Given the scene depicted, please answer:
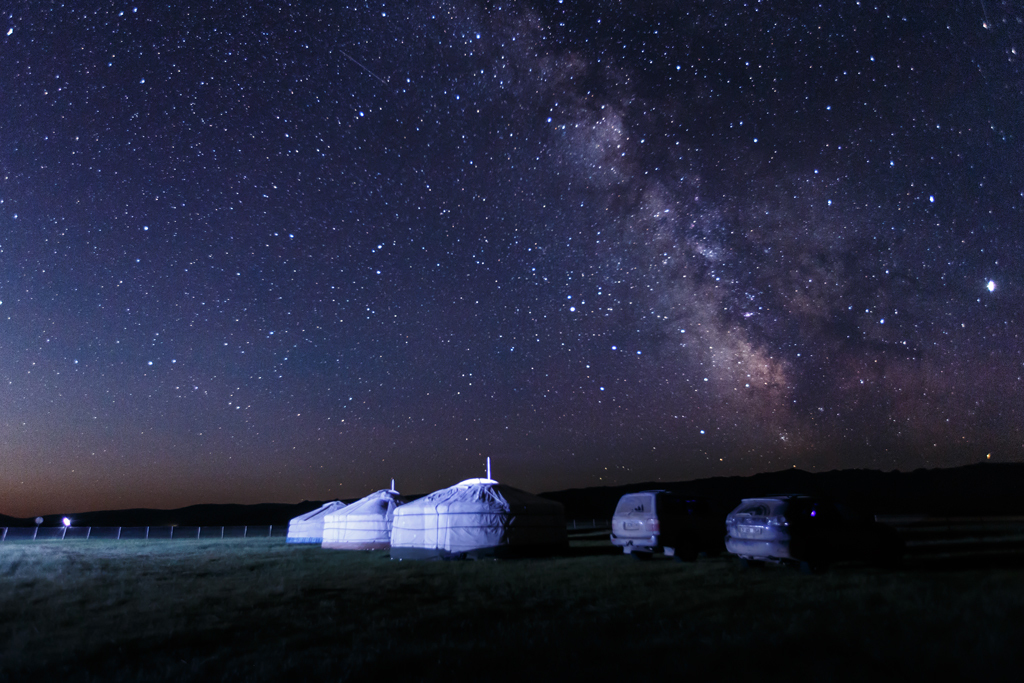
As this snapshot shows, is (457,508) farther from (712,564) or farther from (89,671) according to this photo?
(89,671)

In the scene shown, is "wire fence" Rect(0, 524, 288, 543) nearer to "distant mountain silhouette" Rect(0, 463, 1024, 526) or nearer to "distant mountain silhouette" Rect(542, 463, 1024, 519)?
"distant mountain silhouette" Rect(0, 463, 1024, 526)

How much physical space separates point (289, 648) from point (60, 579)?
1209 centimetres

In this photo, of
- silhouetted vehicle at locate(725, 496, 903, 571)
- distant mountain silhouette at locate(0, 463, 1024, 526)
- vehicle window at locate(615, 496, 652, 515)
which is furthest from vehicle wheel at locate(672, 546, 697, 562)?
distant mountain silhouette at locate(0, 463, 1024, 526)

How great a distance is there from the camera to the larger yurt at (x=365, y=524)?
2697cm

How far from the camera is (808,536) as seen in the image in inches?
487

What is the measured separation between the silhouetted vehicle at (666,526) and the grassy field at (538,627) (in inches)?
116

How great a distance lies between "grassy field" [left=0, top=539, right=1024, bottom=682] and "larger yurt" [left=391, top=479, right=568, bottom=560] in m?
6.24

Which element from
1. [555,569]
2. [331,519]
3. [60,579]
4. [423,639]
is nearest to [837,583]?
[555,569]

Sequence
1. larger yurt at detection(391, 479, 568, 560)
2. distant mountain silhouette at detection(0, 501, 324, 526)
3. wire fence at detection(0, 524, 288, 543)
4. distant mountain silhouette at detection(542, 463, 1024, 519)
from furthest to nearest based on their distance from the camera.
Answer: distant mountain silhouette at detection(0, 501, 324, 526) → distant mountain silhouette at detection(542, 463, 1024, 519) → wire fence at detection(0, 524, 288, 543) → larger yurt at detection(391, 479, 568, 560)

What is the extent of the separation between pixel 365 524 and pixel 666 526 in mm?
15255

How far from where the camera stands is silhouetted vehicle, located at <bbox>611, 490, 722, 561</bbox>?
1614 cm

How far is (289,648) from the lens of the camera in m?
6.47

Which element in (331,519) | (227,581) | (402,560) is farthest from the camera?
(331,519)

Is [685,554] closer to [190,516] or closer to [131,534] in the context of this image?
[131,534]
